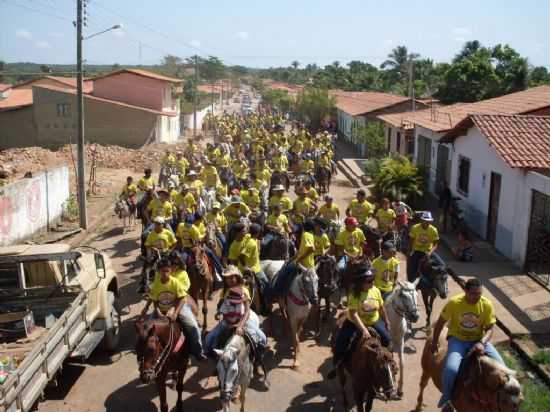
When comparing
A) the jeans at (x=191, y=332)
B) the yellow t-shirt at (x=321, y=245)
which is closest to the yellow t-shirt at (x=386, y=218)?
the yellow t-shirt at (x=321, y=245)

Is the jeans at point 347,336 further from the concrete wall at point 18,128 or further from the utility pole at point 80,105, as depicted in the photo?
the concrete wall at point 18,128

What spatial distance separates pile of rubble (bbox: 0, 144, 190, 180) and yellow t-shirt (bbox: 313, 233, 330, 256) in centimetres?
2214

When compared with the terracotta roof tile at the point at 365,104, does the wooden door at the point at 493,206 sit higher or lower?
lower

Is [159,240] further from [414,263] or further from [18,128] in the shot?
[18,128]

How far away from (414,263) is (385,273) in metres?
2.30

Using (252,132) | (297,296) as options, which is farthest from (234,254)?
(252,132)

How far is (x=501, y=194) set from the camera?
53.3 feet

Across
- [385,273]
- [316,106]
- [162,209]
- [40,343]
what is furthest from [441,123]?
[316,106]

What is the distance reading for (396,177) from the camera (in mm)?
20875

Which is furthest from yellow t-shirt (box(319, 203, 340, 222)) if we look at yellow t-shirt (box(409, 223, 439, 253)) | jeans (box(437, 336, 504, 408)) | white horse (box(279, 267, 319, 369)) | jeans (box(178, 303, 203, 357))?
jeans (box(437, 336, 504, 408))

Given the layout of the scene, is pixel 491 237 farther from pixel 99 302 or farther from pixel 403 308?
pixel 99 302

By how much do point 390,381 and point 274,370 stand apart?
2964mm

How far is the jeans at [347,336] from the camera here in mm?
7773

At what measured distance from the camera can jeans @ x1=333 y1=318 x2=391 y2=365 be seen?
7773mm
